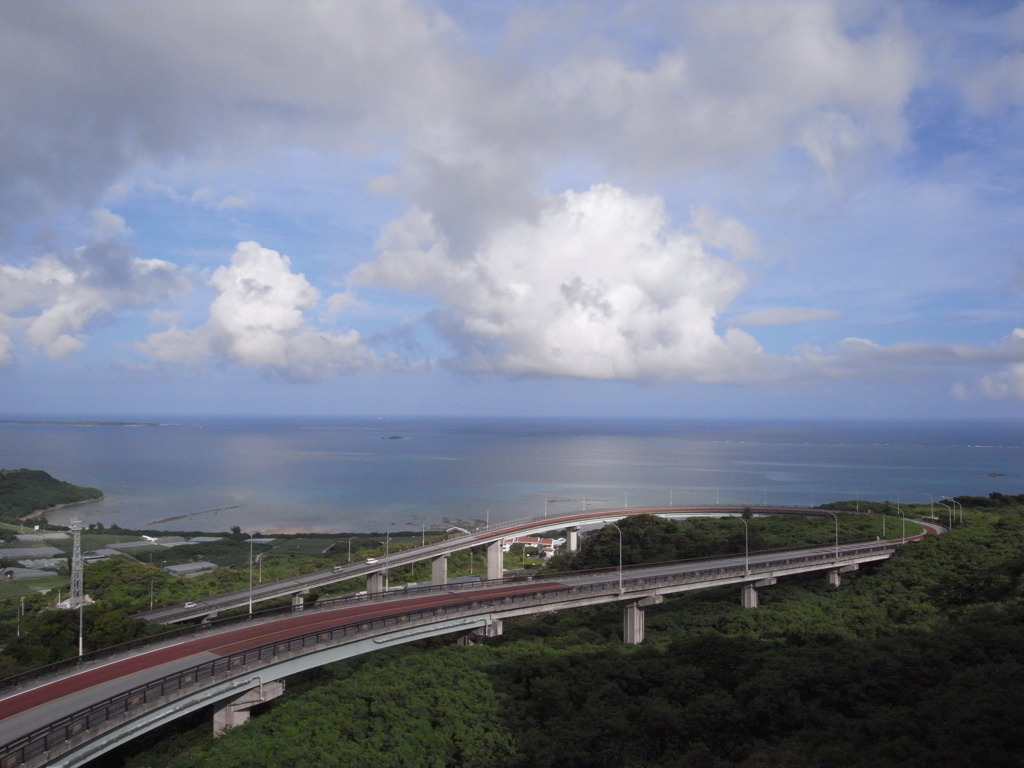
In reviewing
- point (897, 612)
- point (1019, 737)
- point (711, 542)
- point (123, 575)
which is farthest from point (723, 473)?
point (1019, 737)

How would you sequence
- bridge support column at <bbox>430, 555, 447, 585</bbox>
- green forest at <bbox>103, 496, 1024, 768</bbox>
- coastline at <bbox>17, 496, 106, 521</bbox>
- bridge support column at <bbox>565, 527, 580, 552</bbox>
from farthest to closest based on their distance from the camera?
coastline at <bbox>17, 496, 106, 521</bbox> < bridge support column at <bbox>565, 527, 580, 552</bbox> < bridge support column at <bbox>430, 555, 447, 585</bbox> < green forest at <bbox>103, 496, 1024, 768</bbox>

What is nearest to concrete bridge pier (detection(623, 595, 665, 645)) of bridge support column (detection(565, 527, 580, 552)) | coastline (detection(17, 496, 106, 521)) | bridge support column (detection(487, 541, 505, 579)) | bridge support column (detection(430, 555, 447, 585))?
bridge support column (detection(430, 555, 447, 585))

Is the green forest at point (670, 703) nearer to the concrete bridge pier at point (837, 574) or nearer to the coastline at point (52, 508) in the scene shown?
the concrete bridge pier at point (837, 574)

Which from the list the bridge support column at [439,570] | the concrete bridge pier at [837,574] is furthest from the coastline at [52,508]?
the concrete bridge pier at [837,574]

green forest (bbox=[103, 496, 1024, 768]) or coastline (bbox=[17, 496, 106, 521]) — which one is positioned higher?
green forest (bbox=[103, 496, 1024, 768])

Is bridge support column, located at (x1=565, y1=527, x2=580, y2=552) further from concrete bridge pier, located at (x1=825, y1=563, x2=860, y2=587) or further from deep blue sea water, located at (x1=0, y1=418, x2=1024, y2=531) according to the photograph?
concrete bridge pier, located at (x1=825, y1=563, x2=860, y2=587)

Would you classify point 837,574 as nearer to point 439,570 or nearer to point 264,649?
point 439,570

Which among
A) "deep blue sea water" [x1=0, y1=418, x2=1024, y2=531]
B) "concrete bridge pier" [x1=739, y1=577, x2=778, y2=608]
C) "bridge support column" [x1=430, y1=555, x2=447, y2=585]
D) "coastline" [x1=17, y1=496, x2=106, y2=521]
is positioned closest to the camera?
"concrete bridge pier" [x1=739, y1=577, x2=778, y2=608]
